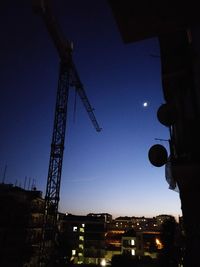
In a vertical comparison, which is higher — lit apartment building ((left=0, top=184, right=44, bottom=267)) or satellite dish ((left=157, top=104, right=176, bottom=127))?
satellite dish ((left=157, top=104, right=176, bottom=127))

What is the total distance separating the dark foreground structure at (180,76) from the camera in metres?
6.21

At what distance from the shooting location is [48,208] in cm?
4216

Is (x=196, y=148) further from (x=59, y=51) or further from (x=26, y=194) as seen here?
(x=59, y=51)

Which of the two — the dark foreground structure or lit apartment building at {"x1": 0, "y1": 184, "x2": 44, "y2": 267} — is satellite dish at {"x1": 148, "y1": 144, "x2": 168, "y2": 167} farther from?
lit apartment building at {"x1": 0, "y1": 184, "x2": 44, "y2": 267}

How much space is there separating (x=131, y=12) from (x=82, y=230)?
69.5 metres

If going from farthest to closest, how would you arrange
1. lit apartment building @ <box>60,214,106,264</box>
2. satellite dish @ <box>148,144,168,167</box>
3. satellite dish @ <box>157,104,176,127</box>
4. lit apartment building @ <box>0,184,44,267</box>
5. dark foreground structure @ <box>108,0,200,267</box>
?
lit apartment building @ <box>60,214,106,264</box>, lit apartment building @ <box>0,184,44,267</box>, satellite dish @ <box>157,104,176,127</box>, satellite dish @ <box>148,144,168,167</box>, dark foreground structure @ <box>108,0,200,267</box>

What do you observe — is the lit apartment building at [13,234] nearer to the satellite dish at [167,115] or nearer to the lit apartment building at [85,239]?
the lit apartment building at [85,239]

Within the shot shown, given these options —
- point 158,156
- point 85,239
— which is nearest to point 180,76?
point 158,156

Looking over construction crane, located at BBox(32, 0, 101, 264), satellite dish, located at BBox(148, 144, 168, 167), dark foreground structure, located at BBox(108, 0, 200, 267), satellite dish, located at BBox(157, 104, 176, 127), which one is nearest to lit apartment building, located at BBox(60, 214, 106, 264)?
construction crane, located at BBox(32, 0, 101, 264)

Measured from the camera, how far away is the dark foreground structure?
6.21 meters

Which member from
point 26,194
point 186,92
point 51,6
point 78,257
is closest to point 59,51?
point 51,6

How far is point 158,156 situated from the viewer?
976 centimetres

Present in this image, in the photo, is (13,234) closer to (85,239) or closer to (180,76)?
(180,76)

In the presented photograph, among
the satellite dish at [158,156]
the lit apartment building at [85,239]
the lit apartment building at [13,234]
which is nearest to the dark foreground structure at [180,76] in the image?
the satellite dish at [158,156]
